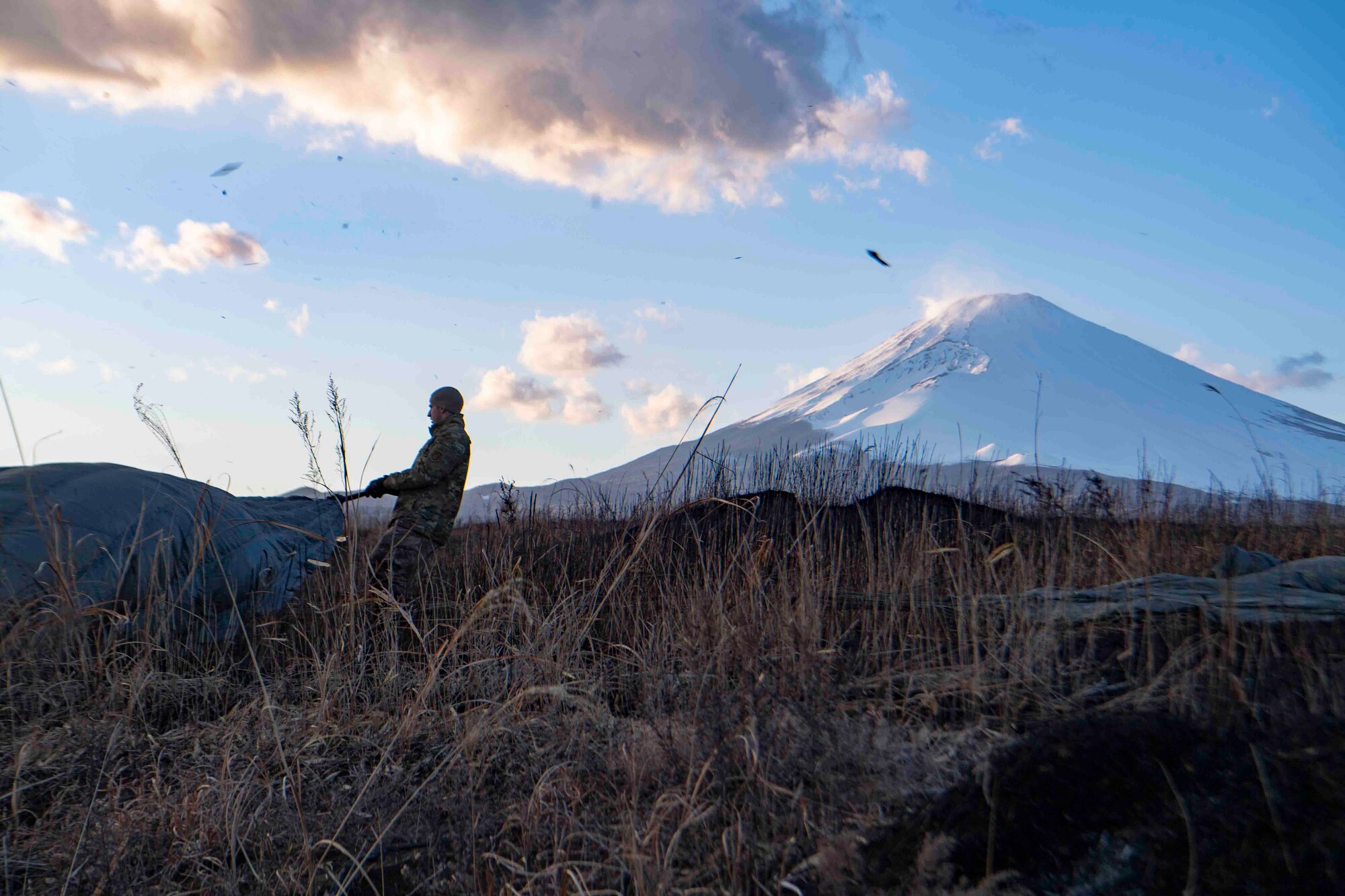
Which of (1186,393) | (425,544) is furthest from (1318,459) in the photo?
(425,544)

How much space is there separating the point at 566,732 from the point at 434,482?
330 cm

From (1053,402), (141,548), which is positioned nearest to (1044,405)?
(1053,402)

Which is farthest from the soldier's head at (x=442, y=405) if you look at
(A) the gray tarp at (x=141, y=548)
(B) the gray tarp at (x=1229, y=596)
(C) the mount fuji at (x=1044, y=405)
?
(C) the mount fuji at (x=1044, y=405)

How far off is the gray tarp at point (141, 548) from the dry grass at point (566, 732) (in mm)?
271

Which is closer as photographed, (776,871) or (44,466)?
(776,871)

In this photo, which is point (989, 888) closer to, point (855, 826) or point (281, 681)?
point (855, 826)

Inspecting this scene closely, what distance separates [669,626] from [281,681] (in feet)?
4.77

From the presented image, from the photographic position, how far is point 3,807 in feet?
7.12

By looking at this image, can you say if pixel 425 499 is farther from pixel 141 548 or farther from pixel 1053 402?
pixel 1053 402

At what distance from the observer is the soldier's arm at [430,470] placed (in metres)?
5.12

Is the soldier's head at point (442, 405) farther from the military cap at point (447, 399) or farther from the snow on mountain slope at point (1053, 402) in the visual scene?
the snow on mountain slope at point (1053, 402)

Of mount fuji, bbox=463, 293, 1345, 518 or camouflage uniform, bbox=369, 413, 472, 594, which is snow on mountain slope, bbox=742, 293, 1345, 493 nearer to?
mount fuji, bbox=463, 293, 1345, 518

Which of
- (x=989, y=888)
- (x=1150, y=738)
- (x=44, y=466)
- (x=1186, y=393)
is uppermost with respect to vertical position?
(x=1186, y=393)

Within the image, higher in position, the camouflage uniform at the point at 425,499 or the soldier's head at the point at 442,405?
the soldier's head at the point at 442,405
